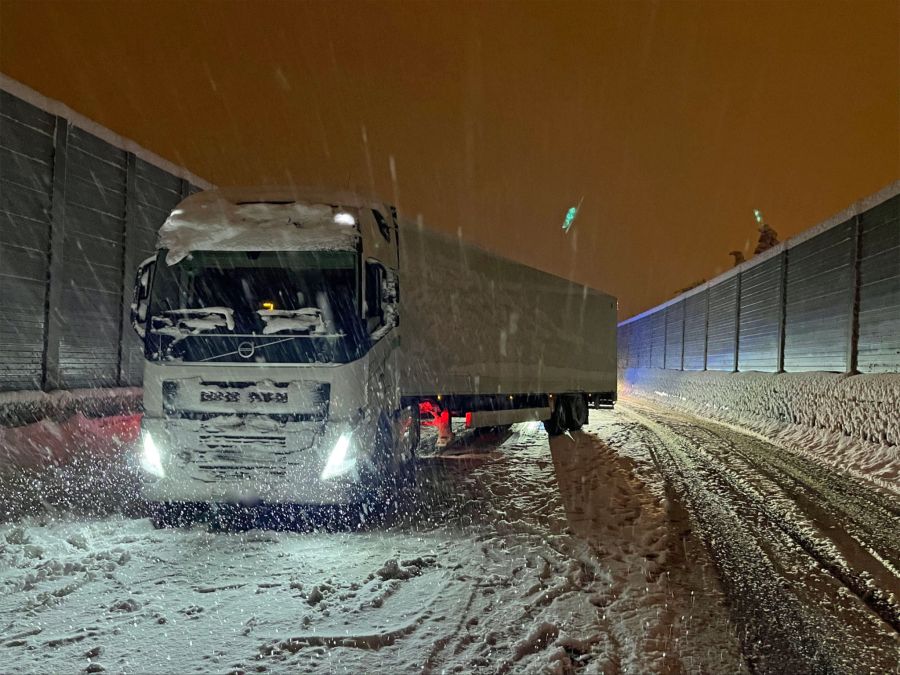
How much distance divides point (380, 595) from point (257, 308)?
361 centimetres

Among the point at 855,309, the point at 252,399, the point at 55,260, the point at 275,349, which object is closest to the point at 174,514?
the point at 252,399

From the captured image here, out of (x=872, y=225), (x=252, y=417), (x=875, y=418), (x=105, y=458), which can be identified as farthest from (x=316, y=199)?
(x=872, y=225)

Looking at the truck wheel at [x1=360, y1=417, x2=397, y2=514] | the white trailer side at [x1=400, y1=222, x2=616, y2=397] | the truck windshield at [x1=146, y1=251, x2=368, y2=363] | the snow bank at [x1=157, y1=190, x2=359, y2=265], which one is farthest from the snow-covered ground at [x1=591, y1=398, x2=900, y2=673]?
the snow bank at [x1=157, y1=190, x2=359, y2=265]

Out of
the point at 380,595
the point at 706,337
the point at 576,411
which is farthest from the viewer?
the point at 706,337

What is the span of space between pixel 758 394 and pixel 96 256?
717 inches

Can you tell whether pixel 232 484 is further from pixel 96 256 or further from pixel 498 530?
pixel 96 256

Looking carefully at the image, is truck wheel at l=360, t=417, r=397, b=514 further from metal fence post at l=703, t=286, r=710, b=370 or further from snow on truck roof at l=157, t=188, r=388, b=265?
metal fence post at l=703, t=286, r=710, b=370

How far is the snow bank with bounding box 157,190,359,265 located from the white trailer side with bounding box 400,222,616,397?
4.96 feet

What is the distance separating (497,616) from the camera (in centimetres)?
438

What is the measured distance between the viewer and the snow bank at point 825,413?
453 inches

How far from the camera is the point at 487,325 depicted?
12.2 m

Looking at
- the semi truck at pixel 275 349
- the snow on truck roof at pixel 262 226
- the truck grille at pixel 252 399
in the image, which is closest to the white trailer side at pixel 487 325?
the semi truck at pixel 275 349

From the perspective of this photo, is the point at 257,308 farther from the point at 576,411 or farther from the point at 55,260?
the point at 576,411

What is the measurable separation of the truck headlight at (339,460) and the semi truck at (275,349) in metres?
0.01
